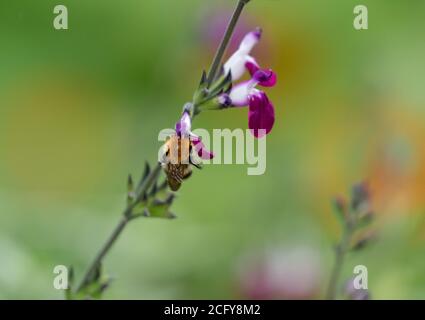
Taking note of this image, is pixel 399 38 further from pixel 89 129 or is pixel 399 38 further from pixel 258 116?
pixel 258 116

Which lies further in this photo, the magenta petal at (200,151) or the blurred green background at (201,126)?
the blurred green background at (201,126)

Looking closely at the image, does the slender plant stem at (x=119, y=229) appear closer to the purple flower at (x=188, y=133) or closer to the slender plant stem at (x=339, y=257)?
the purple flower at (x=188, y=133)

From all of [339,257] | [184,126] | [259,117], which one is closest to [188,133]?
[184,126]

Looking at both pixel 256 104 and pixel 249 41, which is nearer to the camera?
pixel 256 104

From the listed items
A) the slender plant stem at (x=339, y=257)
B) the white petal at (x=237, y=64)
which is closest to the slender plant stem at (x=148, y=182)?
the white petal at (x=237, y=64)

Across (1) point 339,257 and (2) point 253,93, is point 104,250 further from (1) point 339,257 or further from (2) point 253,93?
(1) point 339,257

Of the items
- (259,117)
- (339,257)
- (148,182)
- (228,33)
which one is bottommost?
(339,257)
